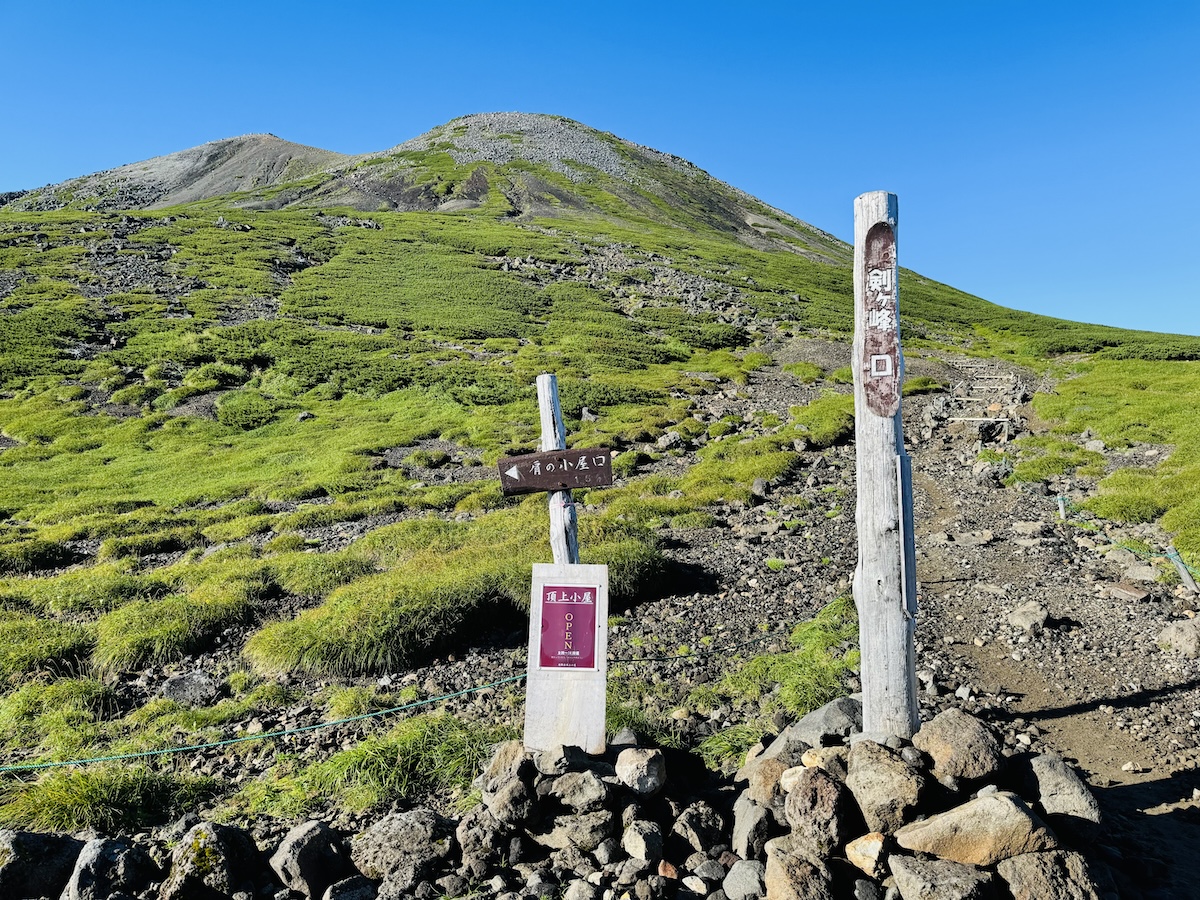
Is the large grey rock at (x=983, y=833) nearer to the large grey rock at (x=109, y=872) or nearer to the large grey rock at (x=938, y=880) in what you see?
the large grey rock at (x=938, y=880)

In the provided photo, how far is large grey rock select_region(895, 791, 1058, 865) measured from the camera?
4922 millimetres

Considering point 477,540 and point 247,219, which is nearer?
point 477,540

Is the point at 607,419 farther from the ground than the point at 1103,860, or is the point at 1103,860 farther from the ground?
the point at 607,419

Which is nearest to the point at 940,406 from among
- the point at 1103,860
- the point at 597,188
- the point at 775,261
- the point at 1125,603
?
the point at 1125,603

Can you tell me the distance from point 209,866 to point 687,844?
3662mm

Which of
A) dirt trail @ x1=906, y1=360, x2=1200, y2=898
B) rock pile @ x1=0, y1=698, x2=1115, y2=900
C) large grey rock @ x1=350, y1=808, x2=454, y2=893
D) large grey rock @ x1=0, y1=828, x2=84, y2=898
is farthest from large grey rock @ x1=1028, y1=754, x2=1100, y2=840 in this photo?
large grey rock @ x1=0, y1=828, x2=84, y2=898

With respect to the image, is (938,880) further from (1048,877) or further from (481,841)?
(481,841)

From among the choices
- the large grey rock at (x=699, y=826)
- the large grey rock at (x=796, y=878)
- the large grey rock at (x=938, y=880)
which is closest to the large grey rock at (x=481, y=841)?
the large grey rock at (x=699, y=826)

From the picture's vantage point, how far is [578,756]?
21.8 feet

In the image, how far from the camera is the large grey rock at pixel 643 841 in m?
5.54

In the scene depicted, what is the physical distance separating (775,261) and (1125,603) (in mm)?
81520

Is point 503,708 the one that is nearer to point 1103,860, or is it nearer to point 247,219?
point 1103,860

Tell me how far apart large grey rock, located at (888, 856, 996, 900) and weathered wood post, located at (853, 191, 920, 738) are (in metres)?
1.47

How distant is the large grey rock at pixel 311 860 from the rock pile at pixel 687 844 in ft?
0.04
